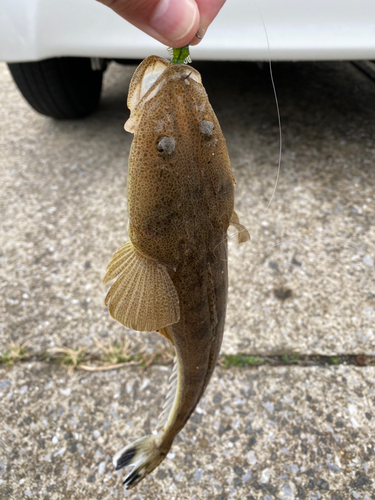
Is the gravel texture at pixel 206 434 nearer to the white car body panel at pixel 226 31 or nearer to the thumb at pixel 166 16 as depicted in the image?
the thumb at pixel 166 16

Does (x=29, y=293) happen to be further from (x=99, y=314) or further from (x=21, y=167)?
(x=21, y=167)

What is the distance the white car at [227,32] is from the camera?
221cm

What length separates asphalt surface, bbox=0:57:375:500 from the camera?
5.49 ft

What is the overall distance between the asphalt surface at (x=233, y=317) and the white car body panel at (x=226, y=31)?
1.01m

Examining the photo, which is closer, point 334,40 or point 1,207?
point 334,40

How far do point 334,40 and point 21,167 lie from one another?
9.02 ft

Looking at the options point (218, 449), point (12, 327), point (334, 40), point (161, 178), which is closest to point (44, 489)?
point (218, 449)

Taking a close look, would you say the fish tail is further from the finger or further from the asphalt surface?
the finger

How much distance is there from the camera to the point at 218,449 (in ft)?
5.69

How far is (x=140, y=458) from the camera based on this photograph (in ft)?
4.95

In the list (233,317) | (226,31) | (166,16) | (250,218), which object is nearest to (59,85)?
(226,31)

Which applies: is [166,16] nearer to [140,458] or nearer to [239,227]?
[239,227]

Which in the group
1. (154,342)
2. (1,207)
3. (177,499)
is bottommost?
(177,499)

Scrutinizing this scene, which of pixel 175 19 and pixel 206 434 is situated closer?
pixel 175 19
